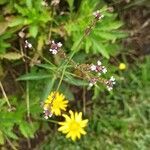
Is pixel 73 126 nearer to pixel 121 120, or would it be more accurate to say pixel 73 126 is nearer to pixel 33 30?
pixel 121 120

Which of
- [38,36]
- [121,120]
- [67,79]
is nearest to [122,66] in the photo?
[121,120]

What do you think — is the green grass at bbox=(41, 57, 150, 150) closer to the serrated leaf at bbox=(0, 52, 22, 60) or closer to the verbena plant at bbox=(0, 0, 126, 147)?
the verbena plant at bbox=(0, 0, 126, 147)

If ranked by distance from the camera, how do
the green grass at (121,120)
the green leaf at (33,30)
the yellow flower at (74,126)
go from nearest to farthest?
1. the green leaf at (33,30)
2. the yellow flower at (74,126)
3. the green grass at (121,120)

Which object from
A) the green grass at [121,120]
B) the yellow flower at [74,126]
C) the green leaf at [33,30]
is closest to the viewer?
the green leaf at [33,30]

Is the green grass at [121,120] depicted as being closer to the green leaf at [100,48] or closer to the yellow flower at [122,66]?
the yellow flower at [122,66]

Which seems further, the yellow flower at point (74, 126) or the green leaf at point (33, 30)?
the yellow flower at point (74, 126)

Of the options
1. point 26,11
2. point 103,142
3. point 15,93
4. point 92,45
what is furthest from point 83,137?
point 26,11

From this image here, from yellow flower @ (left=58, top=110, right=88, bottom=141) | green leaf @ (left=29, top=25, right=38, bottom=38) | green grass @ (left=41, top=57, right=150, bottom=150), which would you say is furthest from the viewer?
green grass @ (left=41, top=57, right=150, bottom=150)

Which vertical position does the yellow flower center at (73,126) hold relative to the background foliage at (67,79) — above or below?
below

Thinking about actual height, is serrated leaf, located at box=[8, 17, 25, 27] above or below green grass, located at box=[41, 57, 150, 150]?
above

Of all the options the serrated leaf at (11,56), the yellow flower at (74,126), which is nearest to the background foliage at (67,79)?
the serrated leaf at (11,56)

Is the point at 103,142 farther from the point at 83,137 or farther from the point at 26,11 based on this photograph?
the point at 26,11

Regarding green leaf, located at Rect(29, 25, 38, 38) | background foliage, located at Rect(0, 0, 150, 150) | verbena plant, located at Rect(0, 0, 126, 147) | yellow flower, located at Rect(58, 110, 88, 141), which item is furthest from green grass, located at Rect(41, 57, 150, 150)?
green leaf, located at Rect(29, 25, 38, 38)
